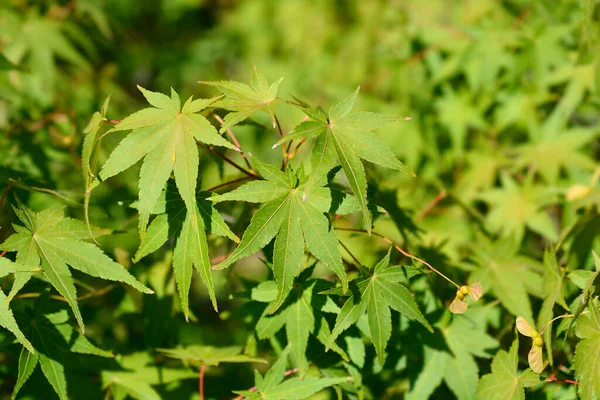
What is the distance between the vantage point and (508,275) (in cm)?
177

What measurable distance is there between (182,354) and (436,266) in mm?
901

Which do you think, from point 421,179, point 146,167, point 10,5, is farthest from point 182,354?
point 10,5

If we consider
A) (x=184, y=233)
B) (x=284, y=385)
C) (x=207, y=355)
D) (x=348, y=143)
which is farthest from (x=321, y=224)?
(x=207, y=355)

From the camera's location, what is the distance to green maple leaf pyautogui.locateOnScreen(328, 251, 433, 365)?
54.4 inches

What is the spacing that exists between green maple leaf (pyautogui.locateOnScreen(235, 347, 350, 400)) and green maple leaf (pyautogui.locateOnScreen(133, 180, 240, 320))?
33 cm

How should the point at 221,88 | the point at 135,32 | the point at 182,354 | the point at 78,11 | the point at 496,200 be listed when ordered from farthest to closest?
the point at 135,32, the point at 78,11, the point at 496,200, the point at 182,354, the point at 221,88

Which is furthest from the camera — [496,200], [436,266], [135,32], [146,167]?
[135,32]

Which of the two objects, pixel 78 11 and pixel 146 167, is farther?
pixel 78 11

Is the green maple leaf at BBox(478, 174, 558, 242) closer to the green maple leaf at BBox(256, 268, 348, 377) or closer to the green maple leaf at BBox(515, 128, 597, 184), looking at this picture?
the green maple leaf at BBox(515, 128, 597, 184)

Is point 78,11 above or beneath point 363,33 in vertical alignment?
above

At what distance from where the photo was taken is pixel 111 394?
67.3 inches

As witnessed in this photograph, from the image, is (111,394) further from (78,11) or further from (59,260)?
(78,11)

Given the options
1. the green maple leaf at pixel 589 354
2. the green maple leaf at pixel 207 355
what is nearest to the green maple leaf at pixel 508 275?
the green maple leaf at pixel 589 354

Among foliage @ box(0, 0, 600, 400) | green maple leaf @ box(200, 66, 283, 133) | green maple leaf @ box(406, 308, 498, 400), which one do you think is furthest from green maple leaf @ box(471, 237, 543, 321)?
green maple leaf @ box(200, 66, 283, 133)
